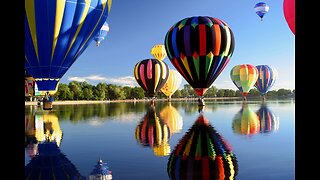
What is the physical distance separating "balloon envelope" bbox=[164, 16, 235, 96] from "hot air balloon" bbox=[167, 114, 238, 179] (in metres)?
Answer: 17.6

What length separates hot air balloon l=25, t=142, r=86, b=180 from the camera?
8.09 m

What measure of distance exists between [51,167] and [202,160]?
474 cm

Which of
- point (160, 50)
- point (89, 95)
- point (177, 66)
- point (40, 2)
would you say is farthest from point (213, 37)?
point (89, 95)

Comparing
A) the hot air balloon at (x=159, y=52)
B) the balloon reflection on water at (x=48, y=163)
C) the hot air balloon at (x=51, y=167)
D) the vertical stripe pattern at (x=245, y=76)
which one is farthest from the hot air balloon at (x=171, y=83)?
the hot air balloon at (x=51, y=167)

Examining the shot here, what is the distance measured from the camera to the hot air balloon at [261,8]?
5453cm

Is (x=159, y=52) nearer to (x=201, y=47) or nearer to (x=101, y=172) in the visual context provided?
(x=201, y=47)

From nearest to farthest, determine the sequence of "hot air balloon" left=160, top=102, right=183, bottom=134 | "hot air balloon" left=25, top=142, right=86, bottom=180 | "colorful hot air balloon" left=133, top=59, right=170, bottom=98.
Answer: "hot air balloon" left=25, top=142, right=86, bottom=180, "hot air balloon" left=160, top=102, right=183, bottom=134, "colorful hot air balloon" left=133, top=59, right=170, bottom=98

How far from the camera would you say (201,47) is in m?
30.1

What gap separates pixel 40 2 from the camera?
67.5 ft

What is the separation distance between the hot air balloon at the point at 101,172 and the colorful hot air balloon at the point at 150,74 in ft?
138

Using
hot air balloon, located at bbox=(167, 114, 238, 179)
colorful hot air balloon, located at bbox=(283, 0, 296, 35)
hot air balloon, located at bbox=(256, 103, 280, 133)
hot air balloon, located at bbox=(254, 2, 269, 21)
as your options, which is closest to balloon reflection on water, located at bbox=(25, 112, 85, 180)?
hot air balloon, located at bbox=(167, 114, 238, 179)

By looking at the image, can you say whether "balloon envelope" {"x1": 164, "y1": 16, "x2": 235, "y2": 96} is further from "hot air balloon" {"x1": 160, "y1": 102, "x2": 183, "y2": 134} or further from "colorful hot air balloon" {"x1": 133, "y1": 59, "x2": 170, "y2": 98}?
"colorful hot air balloon" {"x1": 133, "y1": 59, "x2": 170, "y2": 98}
